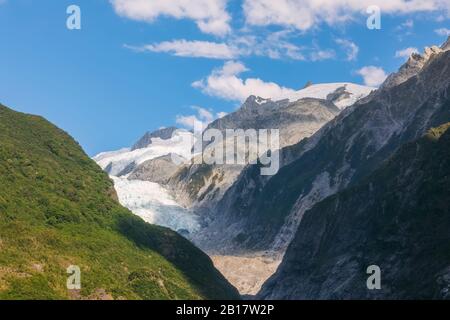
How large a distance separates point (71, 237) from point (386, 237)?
6094 cm

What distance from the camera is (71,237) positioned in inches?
4776

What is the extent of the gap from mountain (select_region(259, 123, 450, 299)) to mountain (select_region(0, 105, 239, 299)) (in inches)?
848

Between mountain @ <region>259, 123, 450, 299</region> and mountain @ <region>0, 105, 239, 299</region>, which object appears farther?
mountain @ <region>259, 123, 450, 299</region>

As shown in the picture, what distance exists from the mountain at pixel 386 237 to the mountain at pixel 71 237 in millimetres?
21529

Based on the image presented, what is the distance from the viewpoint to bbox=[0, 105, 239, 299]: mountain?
101188 mm

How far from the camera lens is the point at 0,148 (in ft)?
450

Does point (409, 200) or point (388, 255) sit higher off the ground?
point (409, 200)

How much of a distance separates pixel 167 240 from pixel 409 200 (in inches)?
2162

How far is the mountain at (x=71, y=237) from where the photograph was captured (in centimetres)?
10119

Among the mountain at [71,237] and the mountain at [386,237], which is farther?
the mountain at [386,237]

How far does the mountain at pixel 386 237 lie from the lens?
11719cm

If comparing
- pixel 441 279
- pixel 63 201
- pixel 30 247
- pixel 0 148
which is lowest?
pixel 441 279
